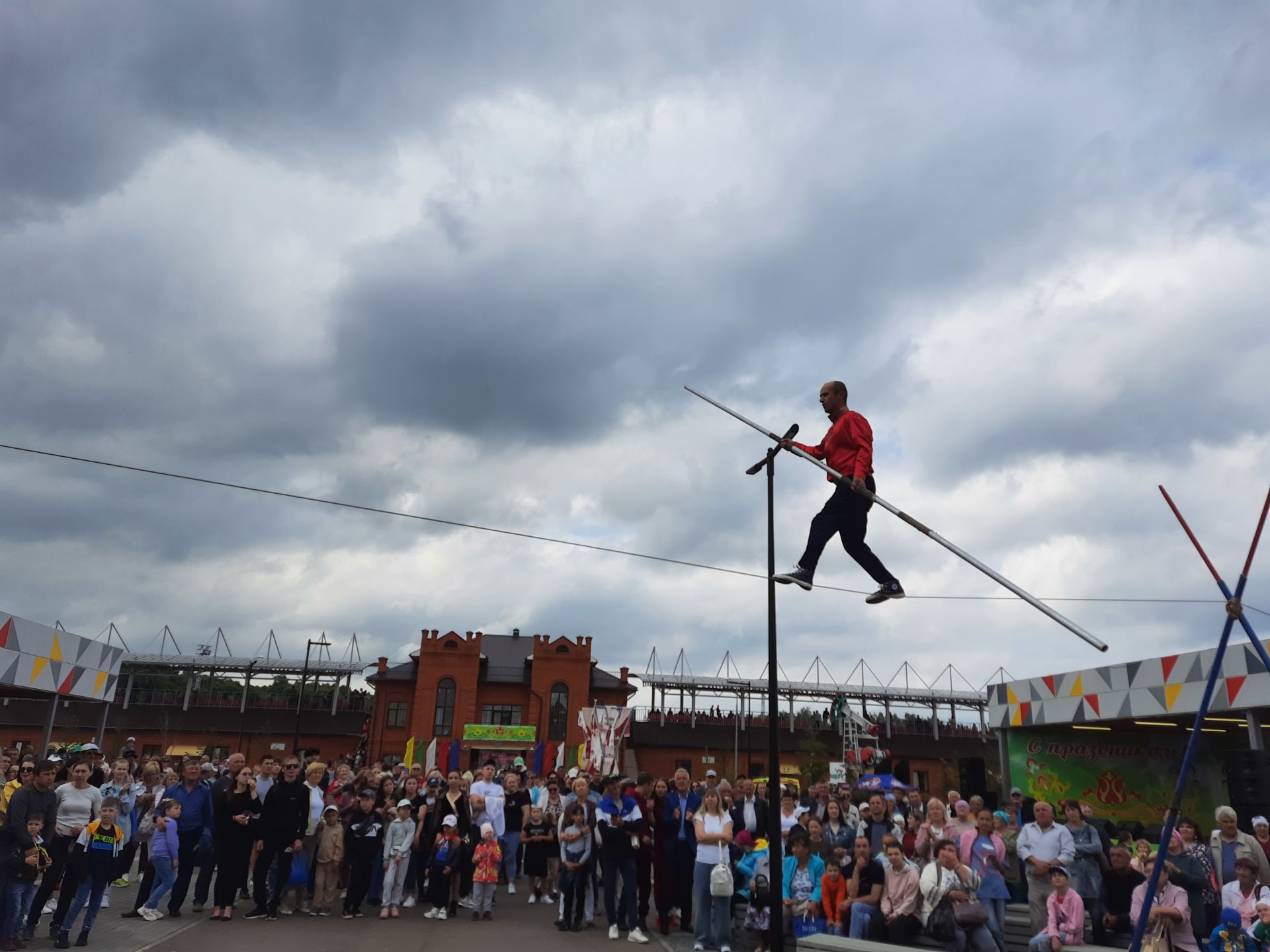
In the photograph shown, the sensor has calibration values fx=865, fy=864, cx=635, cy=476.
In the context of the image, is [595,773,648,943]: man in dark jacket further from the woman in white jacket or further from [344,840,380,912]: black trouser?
the woman in white jacket

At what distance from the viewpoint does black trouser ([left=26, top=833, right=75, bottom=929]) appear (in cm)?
812

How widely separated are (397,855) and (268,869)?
146 centimetres

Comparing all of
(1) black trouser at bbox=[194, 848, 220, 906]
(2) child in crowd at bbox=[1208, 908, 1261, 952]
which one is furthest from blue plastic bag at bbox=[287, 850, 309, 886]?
(2) child in crowd at bbox=[1208, 908, 1261, 952]

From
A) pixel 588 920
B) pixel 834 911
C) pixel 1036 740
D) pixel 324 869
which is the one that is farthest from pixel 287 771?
pixel 1036 740

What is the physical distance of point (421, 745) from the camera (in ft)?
156

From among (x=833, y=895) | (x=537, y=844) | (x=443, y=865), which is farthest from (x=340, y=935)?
(x=833, y=895)

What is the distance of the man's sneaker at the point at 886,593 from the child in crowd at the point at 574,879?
17.5ft

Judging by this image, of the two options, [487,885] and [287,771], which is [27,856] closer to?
[287,771]

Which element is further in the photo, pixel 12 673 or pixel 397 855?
pixel 12 673

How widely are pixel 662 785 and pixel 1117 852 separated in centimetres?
508

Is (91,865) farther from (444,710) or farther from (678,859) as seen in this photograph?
(444,710)

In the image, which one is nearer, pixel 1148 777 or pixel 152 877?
pixel 152 877

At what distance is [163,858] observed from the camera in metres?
9.54

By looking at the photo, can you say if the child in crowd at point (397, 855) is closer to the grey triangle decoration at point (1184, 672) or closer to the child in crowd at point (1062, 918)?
the child in crowd at point (1062, 918)
